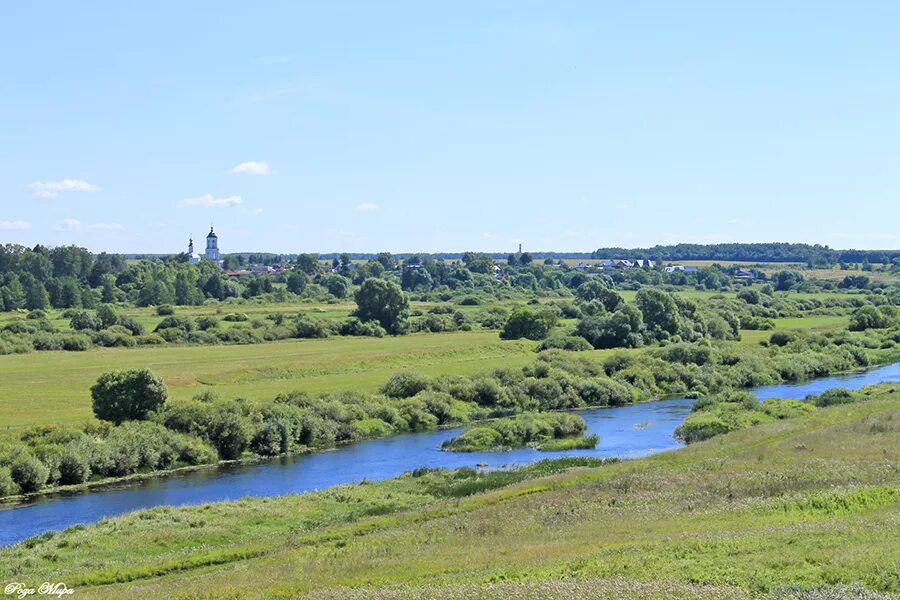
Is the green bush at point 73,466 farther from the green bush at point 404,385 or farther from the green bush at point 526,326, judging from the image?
the green bush at point 526,326

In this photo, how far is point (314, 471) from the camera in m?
52.1

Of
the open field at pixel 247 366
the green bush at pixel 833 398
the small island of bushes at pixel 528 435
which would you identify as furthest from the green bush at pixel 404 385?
the green bush at pixel 833 398

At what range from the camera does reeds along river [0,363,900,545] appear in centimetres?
4247

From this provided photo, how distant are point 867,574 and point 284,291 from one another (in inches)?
6622

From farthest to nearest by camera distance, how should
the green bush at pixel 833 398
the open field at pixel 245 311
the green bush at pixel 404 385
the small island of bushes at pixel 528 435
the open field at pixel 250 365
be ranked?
the open field at pixel 245 311 < the green bush at pixel 404 385 < the open field at pixel 250 365 < the green bush at pixel 833 398 < the small island of bushes at pixel 528 435

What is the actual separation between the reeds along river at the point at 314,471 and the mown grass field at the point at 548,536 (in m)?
4.45

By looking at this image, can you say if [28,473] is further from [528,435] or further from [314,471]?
[528,435]

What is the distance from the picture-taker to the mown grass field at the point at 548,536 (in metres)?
21.5

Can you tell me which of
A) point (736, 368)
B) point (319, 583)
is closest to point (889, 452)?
point (319, 583)

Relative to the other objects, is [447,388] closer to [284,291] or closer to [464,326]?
[464,326]

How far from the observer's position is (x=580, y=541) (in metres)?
27.3

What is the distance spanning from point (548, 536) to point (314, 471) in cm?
2509

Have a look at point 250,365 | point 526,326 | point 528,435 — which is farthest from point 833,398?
point 526,326

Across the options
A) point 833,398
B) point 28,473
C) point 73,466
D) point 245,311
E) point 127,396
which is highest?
point 245,311
